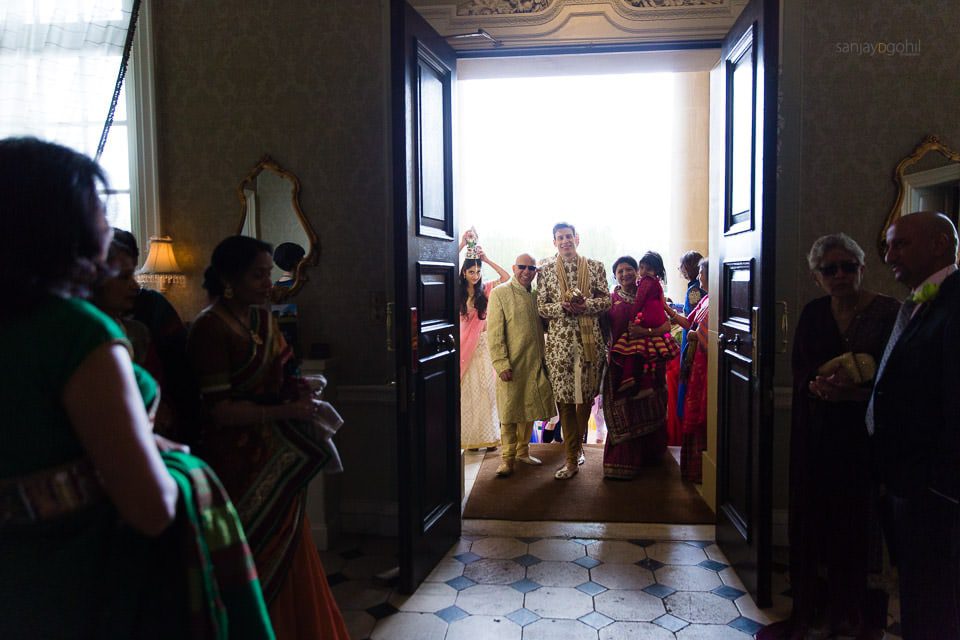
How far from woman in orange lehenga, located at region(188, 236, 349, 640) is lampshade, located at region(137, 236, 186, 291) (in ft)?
6.13

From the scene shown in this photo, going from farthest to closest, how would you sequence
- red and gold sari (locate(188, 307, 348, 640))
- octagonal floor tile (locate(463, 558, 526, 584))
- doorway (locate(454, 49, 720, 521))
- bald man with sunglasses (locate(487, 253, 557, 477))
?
1. doorway (locate(454, 49, 720, 521))
2. bald man with sunglasses (locate(487, 253, 557, 477))
3. octagonal floor tile (locate(463, 558, 526, 584))
4. red and gold sari (locate(188, 307, 348, 640))

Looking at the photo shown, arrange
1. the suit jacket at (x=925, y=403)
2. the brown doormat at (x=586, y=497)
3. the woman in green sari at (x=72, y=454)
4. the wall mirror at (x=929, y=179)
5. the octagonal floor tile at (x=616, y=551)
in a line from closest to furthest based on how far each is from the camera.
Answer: the woman in green sari at (x=72, y=454) < the suit jacket at (x=925, y=403) < the wall mirror at (x=929, y=179) < the octagonal floor tile at (x=616, y=551) < the brown doormat at (x=586, y=497)

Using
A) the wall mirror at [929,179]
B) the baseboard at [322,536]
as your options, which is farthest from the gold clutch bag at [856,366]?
the baseboard at [322,536]

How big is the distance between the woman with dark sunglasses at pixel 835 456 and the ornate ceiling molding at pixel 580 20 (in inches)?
64.6

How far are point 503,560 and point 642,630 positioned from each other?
0.92m

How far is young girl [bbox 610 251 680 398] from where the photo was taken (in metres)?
4.84

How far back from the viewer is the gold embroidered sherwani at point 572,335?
499 centimetres

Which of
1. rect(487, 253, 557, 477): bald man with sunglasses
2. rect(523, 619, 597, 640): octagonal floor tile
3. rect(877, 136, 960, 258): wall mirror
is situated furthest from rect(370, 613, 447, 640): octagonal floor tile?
rect(877, 136, 960, 258): wall mirror

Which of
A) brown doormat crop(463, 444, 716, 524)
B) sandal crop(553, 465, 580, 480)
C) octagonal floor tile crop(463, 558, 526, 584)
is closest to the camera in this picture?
octagonal floor tile crop(463, 558, 526, 584)

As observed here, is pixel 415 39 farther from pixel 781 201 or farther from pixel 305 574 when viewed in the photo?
pixel 305 574

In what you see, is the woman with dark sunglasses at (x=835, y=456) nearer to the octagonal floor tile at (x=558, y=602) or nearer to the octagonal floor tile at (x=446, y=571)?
the octagonal floor tile at (x=558, y=602)

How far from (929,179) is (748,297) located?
1262mm

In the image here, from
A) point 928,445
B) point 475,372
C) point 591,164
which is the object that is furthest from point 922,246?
point 591,164

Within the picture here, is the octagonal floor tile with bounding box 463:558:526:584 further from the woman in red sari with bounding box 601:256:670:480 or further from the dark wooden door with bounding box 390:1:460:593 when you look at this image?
the woman in red sari with bounding box 601:256:670:480
